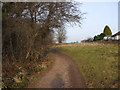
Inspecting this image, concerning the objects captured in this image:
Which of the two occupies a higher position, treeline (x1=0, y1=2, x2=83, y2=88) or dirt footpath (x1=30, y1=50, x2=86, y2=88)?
treeline (x1=0, y1=2, x2=83, y2=88)

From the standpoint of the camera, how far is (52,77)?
1184 cm

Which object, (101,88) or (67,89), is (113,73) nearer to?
(101,88)

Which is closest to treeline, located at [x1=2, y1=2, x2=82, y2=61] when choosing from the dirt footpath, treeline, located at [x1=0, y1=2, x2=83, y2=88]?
treeline, located at [x1=0, y1=2, x2=83, y2=88]

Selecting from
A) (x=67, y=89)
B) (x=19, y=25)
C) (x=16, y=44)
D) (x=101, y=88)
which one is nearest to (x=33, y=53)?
(x=16, y=44)

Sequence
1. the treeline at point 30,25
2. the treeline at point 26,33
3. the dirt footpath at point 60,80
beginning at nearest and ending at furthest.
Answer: the dirt footpath at point 60,80 < the treeline at point 26,33 < the treeline at point 30,25

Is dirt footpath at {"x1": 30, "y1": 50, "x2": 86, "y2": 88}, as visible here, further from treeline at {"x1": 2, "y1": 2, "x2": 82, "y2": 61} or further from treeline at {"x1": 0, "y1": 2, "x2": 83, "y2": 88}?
treeline at {"x1": 2, "y1": 2, "x2": 82, "y2": 61}

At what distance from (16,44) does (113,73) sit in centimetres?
752

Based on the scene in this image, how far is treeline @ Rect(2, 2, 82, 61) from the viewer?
1393 centimetres

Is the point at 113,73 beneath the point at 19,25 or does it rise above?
beneath

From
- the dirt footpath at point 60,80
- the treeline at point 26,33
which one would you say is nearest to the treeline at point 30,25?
the treeline at point 26,33

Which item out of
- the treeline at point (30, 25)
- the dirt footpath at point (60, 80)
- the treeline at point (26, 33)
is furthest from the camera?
the treeline at point (30, 25)

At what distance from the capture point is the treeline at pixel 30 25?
13930mm

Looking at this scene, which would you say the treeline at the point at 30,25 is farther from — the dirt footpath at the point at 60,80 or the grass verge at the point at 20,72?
the dirt footpath at the point at 60,80

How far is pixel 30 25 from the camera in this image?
1497cm
